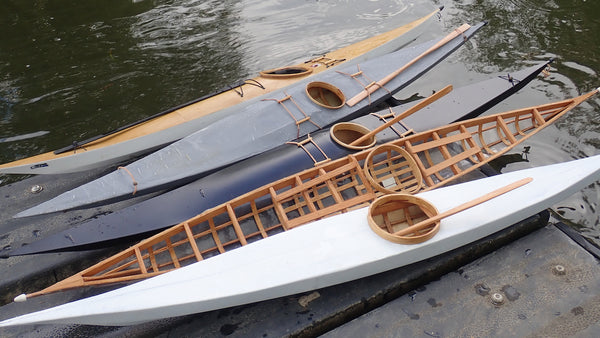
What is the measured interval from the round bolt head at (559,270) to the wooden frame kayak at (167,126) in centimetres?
394

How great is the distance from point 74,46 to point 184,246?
6781 mm

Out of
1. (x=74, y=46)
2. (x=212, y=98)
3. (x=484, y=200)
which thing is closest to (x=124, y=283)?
(x=212, y=98)

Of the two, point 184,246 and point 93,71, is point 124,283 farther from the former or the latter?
point 93,71

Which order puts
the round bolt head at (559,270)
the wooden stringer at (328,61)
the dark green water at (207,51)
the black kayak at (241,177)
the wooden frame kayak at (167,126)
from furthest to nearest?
the dark green water at (207,51) → the wooden stringer at (328,61) → the wooden frame kayak at (167,126) → the black kayak at (241,177) → the round bolt head at (559,270)

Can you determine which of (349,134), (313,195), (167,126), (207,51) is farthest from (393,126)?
(207,51)

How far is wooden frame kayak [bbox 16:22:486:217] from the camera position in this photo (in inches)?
176

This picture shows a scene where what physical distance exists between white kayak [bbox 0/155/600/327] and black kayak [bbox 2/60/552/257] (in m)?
0.80

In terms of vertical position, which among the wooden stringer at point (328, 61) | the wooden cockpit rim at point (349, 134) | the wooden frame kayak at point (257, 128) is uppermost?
the wooden stringer at point (328, 61)

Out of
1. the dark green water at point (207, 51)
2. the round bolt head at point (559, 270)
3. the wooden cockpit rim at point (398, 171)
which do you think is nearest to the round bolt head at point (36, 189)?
the dark green water at point (207, 51)

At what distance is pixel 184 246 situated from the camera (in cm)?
414

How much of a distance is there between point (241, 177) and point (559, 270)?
313 cm

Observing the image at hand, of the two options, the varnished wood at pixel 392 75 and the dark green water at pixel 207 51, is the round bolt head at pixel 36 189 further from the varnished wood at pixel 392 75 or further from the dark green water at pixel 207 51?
the varnished wood at pixel 392 75

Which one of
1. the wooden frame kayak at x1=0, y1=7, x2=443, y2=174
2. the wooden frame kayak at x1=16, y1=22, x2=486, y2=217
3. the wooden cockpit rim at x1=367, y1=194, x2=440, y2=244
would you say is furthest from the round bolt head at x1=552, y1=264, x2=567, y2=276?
the wooden frame kayak at x1=0, y1=7, x2=443, y2=174

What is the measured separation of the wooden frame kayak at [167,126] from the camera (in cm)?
503
